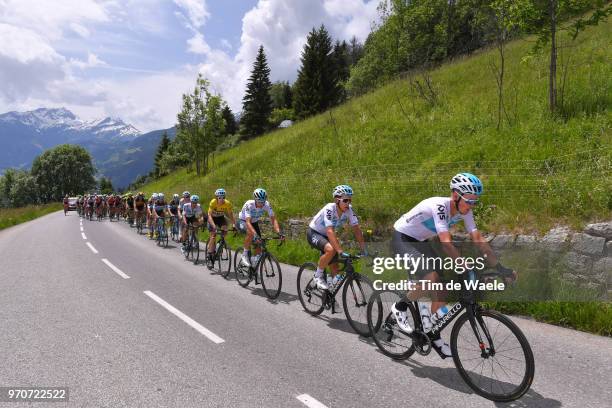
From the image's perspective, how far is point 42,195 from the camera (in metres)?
94.1

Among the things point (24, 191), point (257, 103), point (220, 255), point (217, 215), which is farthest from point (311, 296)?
point (24, 191)

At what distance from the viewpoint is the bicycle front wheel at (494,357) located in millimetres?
3498

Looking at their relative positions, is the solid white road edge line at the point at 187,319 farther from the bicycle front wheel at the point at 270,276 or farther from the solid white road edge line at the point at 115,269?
the solid white road edge line at the point at 115,269

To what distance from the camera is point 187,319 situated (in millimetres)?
6191

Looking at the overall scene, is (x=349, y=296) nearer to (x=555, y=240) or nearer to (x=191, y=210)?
(x=555, y=240)

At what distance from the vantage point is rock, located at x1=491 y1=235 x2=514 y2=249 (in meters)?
6.98

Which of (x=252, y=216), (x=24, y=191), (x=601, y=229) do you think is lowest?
(x=601, y=229)

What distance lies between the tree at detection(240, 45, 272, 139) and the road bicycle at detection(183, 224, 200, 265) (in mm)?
37949

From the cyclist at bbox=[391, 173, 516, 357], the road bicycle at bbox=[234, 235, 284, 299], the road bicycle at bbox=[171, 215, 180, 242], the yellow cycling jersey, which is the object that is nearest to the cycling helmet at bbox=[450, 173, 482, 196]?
the cyclist at bbox=[391, 173, 516, 357]

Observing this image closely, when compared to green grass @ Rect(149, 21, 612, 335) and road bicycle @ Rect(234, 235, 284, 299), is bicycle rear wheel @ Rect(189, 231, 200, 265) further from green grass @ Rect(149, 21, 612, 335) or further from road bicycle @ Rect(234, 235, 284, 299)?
road bicycle @ Rect(234, 235, 284, 299)

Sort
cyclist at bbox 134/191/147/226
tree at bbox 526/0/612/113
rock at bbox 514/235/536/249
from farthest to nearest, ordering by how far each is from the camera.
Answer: cyclist at bbox 134/191/147/226, tree at bbox 526/0/612/113, rock at bbox 514/235/536/249

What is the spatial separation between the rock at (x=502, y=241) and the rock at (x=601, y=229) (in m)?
1.19

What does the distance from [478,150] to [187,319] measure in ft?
30.3

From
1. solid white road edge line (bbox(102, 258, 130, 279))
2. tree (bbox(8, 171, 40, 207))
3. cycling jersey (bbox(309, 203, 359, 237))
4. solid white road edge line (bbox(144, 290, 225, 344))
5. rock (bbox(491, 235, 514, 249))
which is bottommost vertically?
solid white road edge line (bbox(144, 290, 225, 344))
